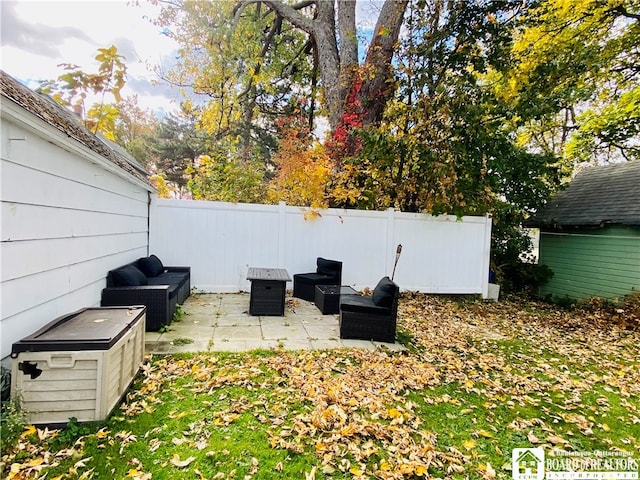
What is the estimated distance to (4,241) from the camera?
245 cm

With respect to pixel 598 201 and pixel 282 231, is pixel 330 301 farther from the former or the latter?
pixel 598 201

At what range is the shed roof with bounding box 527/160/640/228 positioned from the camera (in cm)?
802

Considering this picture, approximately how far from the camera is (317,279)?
21.6ft

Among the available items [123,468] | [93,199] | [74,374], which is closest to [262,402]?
[123,468]

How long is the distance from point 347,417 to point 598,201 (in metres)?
9.85

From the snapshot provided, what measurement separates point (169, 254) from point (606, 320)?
9267 millimetres

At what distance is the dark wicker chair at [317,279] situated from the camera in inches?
261

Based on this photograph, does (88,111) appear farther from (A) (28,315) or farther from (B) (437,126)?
(B) (437,126)

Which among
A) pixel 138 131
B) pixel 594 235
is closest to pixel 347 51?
pixel 594 235

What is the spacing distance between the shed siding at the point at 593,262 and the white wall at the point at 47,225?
1042 centimetres

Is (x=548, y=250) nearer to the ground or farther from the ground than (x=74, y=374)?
farther from the ground

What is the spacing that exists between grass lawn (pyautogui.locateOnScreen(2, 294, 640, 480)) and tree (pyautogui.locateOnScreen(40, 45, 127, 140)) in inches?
117

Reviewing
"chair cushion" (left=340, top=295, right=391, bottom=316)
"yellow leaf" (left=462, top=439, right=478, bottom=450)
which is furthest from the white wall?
"yellow leaf" (left=462, top=439, right=478, bottom=450)

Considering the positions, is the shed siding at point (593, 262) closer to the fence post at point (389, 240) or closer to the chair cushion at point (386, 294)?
the fence post at point (389, 240)
